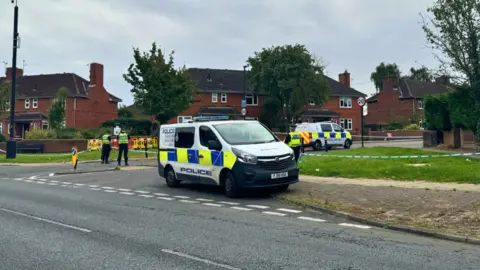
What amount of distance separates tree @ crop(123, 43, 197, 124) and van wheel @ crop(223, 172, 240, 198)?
84.5ft

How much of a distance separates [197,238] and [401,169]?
8.38 m

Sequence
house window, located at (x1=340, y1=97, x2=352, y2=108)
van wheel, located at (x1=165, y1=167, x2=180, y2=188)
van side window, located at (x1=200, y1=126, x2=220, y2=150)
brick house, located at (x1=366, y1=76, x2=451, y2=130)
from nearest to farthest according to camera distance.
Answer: van side window, located at (x1=200, y1=126, x2=220, y2=150), van wheel, located at (x1=165, y1=167, x2=180, y2=188), house window, located at (x1=340, y1=97, x2=352, y2=108), brick house, located at (x1=366, y1=76, x2=451, y2=130)

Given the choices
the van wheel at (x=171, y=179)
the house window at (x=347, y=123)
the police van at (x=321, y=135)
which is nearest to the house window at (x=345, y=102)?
the house window at (x=347, y=123)

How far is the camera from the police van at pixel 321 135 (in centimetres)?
2723

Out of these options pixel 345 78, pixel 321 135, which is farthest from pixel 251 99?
pixel 321 135

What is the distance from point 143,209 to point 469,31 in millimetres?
15337

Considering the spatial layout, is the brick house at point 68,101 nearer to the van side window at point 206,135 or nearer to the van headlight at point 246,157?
the van side window at point 206,135

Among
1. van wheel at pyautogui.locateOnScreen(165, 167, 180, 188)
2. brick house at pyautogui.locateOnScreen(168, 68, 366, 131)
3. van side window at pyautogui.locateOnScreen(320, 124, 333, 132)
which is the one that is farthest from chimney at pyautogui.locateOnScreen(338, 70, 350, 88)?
van wheel at pyautogui.locateOnScreen(165, 167, 180, 188)

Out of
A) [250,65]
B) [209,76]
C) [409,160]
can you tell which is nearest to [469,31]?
[409,160]

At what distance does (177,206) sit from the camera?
392 inches

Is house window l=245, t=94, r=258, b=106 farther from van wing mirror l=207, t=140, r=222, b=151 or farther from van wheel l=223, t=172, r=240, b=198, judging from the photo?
van wheel l=223, t=172, r=240, b=198

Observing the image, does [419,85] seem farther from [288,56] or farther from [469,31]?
[469,31]

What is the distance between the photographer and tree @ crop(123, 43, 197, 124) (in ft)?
118

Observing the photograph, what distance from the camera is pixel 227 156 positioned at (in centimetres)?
1098
